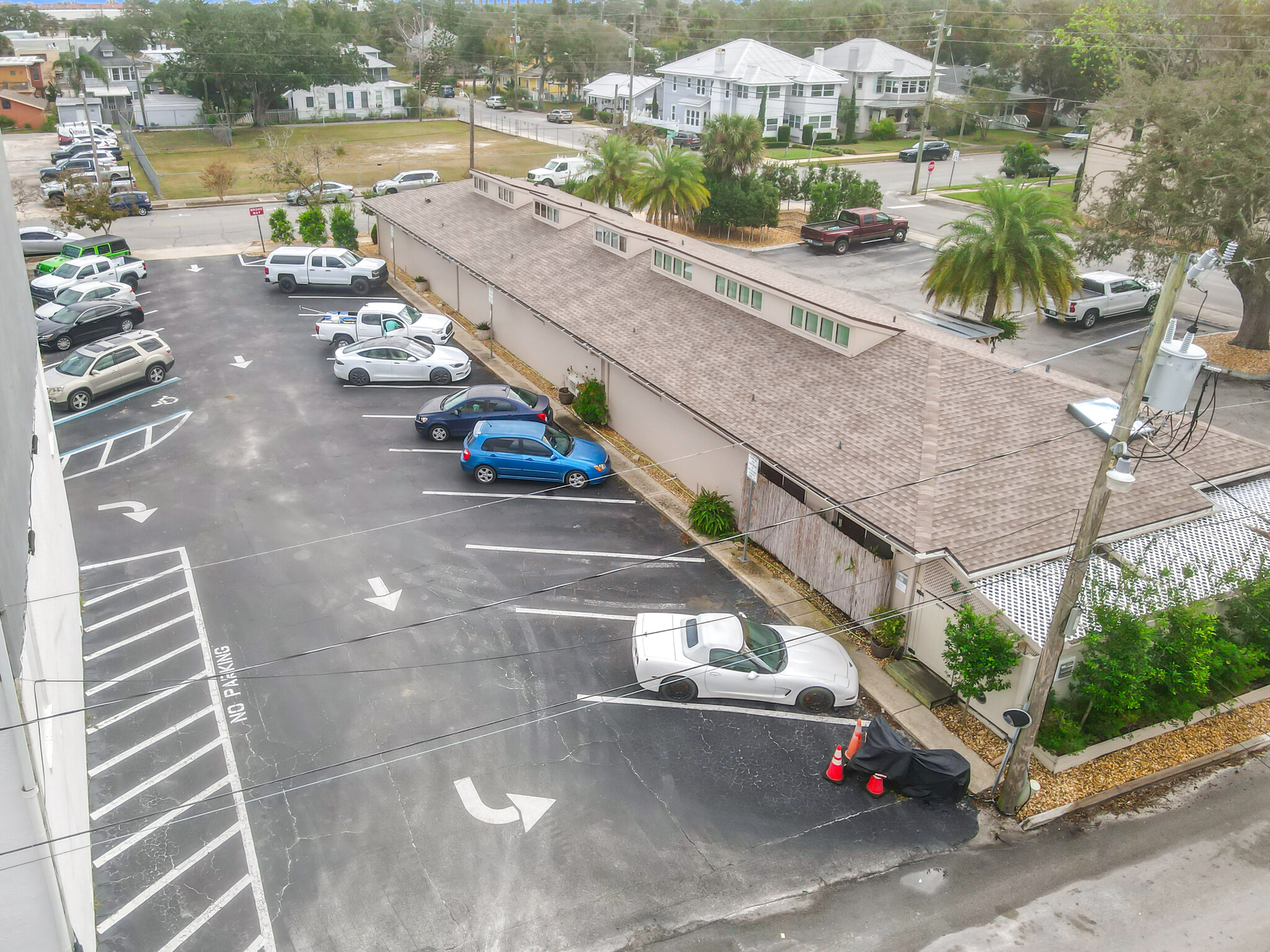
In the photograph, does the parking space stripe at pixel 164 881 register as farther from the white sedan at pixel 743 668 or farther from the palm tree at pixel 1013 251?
the palm tree at pixel 1013 251

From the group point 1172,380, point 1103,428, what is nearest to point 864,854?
point 1172,380

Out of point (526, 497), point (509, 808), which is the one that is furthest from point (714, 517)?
point (509, 808)

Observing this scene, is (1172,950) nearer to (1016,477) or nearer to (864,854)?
(864,854)

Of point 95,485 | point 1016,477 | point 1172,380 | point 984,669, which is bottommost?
point 95,485

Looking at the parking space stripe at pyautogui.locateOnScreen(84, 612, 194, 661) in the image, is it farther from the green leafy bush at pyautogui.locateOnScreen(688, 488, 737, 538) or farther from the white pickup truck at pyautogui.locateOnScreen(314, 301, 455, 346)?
the white pickup truck at pyautogui.locateOnScreen(314, 301, 455, 346)

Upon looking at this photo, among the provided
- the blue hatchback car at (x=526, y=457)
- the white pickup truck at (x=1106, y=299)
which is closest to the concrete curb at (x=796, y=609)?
the blue hatchback car at (x=526, y=457)
